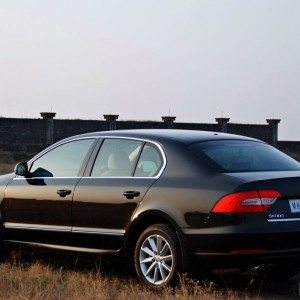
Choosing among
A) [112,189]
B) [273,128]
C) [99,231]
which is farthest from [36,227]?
[273,128]

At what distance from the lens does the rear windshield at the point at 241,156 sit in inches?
301

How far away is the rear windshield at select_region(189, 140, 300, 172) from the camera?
7633mm

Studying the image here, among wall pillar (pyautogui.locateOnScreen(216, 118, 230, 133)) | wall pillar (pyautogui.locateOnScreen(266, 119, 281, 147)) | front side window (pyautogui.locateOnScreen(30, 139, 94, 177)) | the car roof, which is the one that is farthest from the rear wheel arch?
wall pillar (pyautogui.locateOnScreen(266, 119, 281, 147))

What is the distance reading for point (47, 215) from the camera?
28.5 ft

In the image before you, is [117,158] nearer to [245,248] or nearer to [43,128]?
[245,248]

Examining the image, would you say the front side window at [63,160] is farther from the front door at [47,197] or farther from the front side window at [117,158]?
the front side window at [117,158]

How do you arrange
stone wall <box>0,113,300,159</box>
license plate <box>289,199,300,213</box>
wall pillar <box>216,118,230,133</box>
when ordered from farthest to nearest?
wall pillar <box>216,118,230,133</box>, stone wall <box>0,113,300,159</box>, license plate <box>289,199,300,213</box>

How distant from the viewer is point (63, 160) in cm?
891

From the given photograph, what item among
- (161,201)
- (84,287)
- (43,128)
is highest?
(43,128)

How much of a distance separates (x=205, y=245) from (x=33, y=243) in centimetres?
239

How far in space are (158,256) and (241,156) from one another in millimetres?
1215

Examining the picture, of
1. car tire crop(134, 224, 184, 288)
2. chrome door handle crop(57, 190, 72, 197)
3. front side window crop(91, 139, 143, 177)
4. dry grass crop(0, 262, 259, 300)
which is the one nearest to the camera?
dry grass crop(0, 262, 259, 300)

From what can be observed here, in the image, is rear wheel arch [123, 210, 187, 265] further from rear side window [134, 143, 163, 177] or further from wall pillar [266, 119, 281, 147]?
wall pillar [266, 119, 281, 147]

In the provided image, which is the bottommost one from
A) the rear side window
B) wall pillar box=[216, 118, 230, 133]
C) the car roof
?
the rear side window
